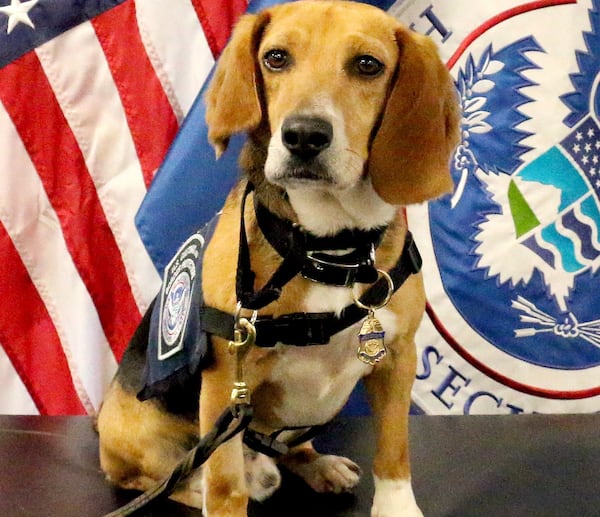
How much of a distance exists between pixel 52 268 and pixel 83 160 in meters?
0.27

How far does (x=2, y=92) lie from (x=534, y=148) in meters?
1.19

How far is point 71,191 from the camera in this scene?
5.40ft

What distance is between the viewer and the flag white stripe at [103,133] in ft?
5.24

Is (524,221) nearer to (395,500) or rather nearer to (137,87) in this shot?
(395,500)

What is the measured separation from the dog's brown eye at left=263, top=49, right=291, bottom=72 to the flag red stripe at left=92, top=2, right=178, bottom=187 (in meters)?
0.84

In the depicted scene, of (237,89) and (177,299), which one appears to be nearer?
(237,89)

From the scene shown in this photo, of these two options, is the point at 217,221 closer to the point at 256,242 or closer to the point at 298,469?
the point at 256,242

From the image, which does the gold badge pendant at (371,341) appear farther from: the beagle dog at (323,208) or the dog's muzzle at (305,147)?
the dog's muzzle at (305,147)

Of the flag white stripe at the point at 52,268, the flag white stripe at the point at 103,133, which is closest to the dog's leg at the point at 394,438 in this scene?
the flag white stripe at the point at 103,133

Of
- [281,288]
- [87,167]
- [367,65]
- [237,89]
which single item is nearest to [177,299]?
[281,288]

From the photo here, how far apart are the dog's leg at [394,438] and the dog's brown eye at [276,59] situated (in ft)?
1.27

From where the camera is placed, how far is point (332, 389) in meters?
0.90

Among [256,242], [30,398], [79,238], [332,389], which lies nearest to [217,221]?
[256,242]

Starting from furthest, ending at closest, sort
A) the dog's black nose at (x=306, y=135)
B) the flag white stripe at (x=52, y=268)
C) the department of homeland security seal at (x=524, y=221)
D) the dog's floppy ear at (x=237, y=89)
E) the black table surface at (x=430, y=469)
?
the flag white stripe at (x=52, y=268) < the department of homeland security seal at (x=524, y=221) < the black table surface at (x=430, y=469) < the dog's floppy ear at (x=237, y=89) < the dog's black nose at (x=306, y=135)
